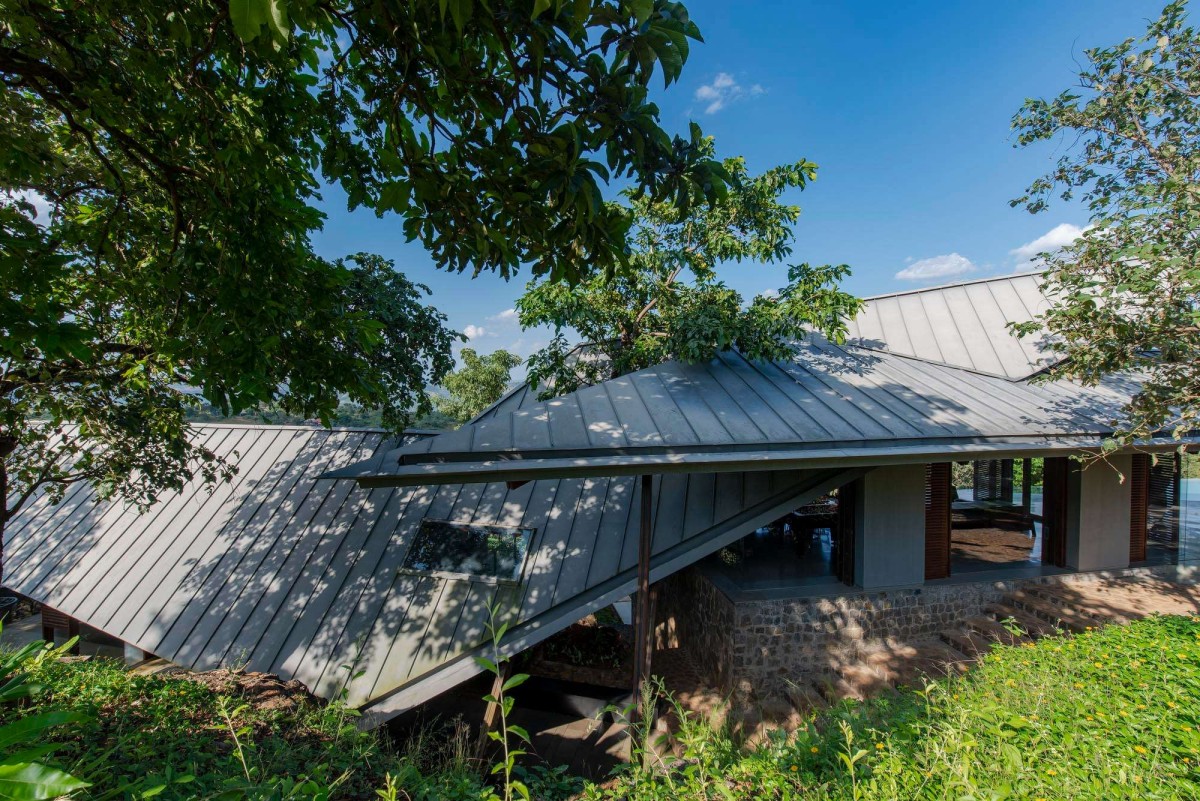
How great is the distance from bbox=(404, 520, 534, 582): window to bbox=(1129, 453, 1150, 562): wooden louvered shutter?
27.3 feet

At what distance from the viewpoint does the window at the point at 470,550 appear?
641cm

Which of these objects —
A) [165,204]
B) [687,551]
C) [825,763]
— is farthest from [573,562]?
[165,204]

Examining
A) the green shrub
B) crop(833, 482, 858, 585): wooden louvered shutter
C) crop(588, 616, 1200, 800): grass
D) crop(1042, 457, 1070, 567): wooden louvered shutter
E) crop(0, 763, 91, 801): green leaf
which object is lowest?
the green shrub

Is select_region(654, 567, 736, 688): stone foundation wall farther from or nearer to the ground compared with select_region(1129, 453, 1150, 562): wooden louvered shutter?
nearer to the ground

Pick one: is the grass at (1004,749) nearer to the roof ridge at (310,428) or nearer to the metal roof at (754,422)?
the metal roof at (754,422)

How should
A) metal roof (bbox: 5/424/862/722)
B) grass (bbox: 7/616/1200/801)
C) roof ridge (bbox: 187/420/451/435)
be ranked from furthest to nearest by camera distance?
roof ridge (bbox: 187/420/451/435), metal roof (bbox: 5/424/862/722), grass (bbox: 7/616/1200/801)

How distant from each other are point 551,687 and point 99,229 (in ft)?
22.9

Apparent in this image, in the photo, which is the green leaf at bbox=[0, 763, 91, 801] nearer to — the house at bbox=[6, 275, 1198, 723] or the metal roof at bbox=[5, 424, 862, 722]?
the house at bbox=[6, 275, 1198, 723]

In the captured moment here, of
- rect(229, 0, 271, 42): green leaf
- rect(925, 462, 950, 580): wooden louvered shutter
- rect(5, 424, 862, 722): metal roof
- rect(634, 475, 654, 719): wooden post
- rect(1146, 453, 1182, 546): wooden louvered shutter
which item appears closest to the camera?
rect(229, 0, 271, 42): green leaf

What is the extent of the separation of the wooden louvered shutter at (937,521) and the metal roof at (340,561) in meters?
1.90

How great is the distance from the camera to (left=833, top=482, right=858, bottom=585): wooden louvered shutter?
6.45m

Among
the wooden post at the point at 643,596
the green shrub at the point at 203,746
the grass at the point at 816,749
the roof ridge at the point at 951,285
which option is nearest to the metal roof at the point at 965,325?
the roof ridge at the point at 951,285

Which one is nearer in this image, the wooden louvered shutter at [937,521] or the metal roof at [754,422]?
the metal roof at [754,422]

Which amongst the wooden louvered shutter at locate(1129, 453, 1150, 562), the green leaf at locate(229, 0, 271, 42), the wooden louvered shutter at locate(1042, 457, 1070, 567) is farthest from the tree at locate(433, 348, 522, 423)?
the green leaf at locate(229, 0, 271, 42)
